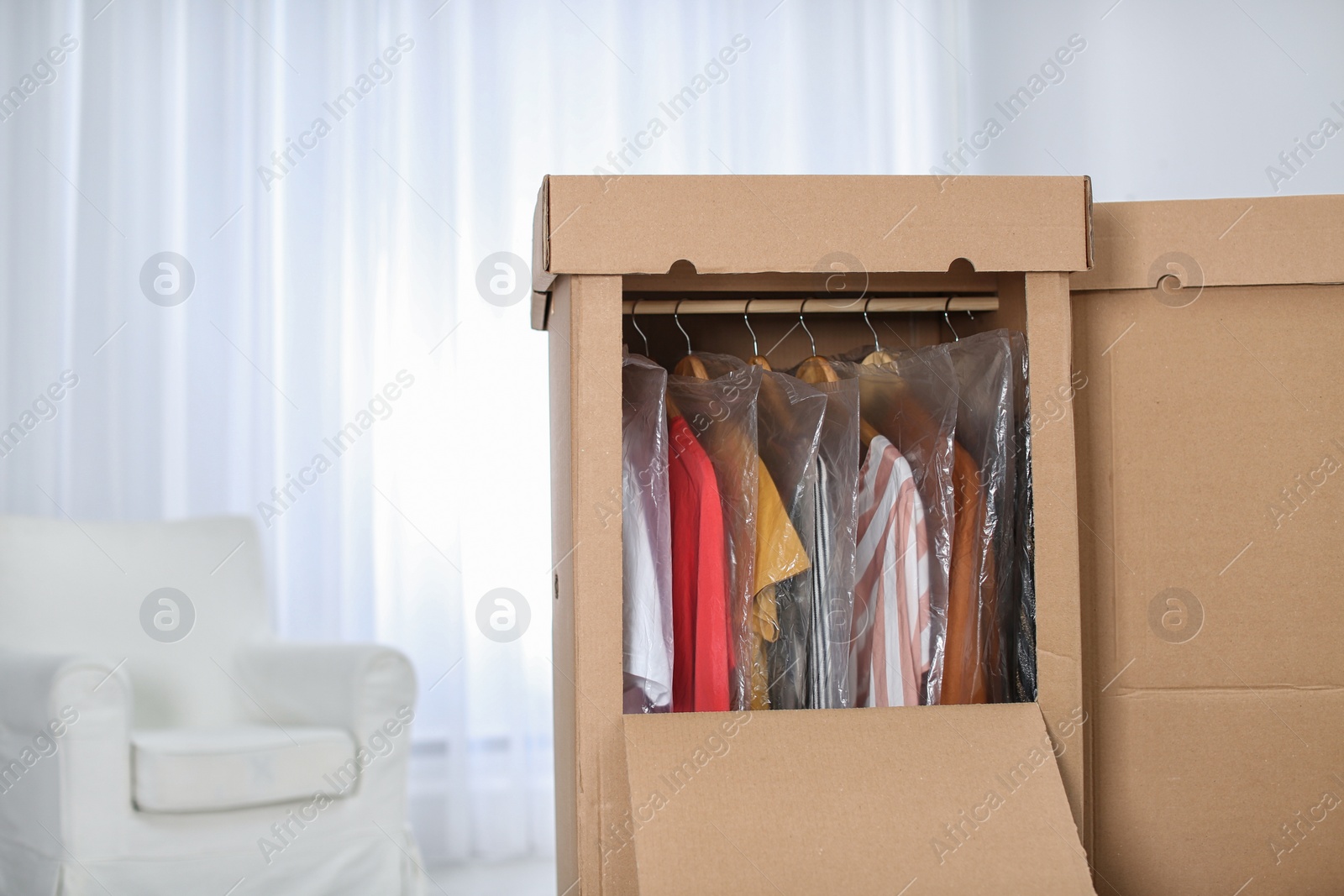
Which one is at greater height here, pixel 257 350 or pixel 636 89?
pixel 636 89

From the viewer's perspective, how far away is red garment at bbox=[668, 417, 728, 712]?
1196 millimetres

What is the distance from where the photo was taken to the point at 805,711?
108 centimetres

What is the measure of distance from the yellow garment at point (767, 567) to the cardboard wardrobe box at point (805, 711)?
16cm

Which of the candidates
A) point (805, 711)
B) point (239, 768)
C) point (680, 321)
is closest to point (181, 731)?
point (239, 768)

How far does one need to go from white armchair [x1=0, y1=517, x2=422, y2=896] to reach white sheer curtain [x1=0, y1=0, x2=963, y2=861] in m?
0.23

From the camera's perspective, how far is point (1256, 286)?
1219mm

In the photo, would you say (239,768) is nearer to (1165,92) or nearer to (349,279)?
(349,279)

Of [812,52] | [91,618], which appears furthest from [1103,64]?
[91,618]

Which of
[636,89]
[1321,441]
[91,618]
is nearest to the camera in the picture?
[1321,441]

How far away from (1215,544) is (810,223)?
607 millimetres

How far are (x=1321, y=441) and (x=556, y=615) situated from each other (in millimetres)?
940

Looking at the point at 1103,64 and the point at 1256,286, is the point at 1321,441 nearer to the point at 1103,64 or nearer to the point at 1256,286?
the point at 1256,286

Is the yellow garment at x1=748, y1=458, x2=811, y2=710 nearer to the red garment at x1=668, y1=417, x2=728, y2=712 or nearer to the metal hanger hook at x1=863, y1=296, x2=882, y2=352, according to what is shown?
the red garment at x1=668, y1=417, x2=728, y2=712

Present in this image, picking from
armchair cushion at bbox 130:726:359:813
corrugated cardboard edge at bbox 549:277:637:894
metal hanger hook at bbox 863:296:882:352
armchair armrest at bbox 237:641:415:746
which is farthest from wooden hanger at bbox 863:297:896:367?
armchair cushion at bbox 130:726:359:813
